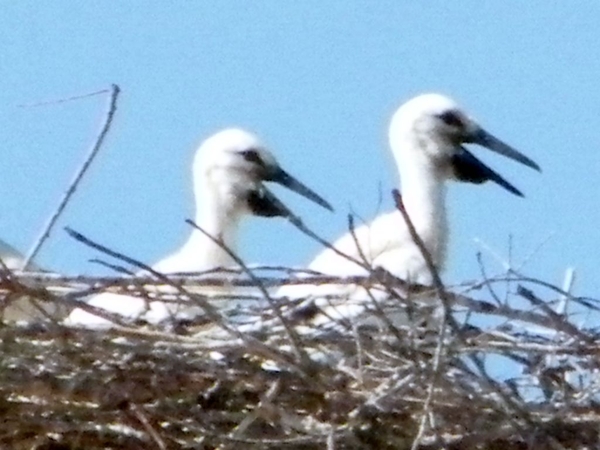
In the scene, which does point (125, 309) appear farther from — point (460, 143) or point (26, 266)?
point (460, 143)

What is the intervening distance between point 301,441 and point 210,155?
7.85 feet

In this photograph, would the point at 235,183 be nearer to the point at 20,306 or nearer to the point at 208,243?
the point at 208,243

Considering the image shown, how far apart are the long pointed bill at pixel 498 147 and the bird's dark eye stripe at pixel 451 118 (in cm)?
5

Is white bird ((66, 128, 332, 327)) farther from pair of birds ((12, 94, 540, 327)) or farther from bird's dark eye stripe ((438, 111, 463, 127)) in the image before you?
bird's dark eye stripe ((438, 111, 463, 127))

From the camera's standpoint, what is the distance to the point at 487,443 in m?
4.13

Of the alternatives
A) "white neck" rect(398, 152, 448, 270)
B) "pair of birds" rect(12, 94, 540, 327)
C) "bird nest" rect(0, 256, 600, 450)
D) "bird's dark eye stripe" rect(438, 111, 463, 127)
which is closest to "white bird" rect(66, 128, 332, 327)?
"pair of birds" rect(12, 94, 540, 327)

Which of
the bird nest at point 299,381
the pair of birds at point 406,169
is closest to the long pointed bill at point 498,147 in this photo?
the pair of birds at point 406,169

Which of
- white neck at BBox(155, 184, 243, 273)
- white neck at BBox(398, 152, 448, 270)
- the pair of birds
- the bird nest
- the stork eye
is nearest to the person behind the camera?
the bird nest

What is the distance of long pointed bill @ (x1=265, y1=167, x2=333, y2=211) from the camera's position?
6.37m

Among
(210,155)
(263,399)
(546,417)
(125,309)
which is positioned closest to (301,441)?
(263,399)

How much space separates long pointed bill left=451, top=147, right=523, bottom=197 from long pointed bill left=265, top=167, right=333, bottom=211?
1.13 feet

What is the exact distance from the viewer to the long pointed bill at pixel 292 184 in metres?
6.37

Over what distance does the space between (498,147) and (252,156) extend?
0.62 m

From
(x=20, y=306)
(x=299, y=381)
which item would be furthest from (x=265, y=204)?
(x=299, y=381)
